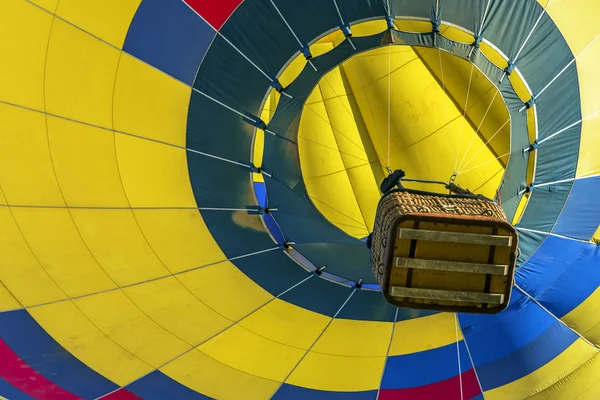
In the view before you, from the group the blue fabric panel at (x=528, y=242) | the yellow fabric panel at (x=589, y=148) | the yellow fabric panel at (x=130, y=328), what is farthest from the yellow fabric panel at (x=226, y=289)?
the yellow fabric panel at (x=589, y=148)

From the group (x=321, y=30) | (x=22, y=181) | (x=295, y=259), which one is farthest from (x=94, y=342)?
(x=321, y=30)

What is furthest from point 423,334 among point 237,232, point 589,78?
point 589,78

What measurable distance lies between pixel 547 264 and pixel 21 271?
10.9ft

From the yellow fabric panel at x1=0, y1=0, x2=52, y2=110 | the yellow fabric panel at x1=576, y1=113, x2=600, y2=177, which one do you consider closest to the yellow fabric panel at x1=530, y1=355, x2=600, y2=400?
the yellow fabric panel at x1=576, y1=113, x2=600, y2=177

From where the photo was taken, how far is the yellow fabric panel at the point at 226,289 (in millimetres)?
4027

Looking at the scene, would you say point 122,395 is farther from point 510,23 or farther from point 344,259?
point 510,23

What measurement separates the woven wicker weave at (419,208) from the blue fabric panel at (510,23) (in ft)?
3.40

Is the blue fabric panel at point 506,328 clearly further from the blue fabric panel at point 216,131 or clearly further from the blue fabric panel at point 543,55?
the blue fabric panel at point 216,131

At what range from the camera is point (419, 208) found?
2.95m

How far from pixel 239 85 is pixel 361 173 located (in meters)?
2.40

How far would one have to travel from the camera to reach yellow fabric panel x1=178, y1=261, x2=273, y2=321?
4.03 m

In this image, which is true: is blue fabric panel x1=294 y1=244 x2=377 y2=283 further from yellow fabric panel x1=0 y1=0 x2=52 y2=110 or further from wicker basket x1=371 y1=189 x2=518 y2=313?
yellow fabric panel x1=0 y1=0 x2=52 y2=110

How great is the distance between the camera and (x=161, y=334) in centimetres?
423

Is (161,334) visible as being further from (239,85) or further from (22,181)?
(239,85)
